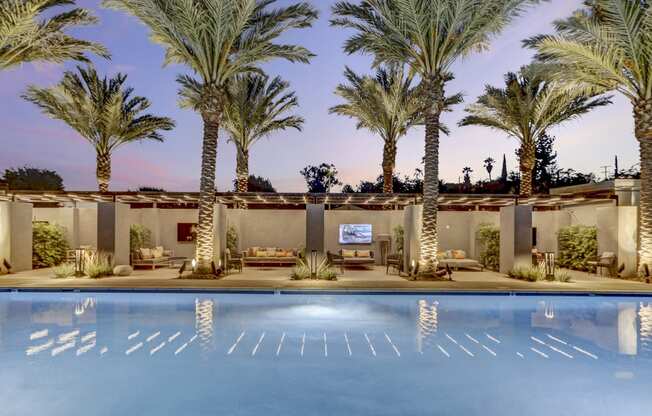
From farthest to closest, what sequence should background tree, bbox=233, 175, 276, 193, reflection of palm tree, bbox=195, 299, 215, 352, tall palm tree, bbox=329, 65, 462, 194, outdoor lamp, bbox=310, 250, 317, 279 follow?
background tree, bbox=233, 175, 276, 193 < tall palm tree, bbox=329, 65, 462, 194 < outdoor lamp, bbox=310, 250, 317, 279 < reflection of palm tree, bbox=195, 299, 215, 352

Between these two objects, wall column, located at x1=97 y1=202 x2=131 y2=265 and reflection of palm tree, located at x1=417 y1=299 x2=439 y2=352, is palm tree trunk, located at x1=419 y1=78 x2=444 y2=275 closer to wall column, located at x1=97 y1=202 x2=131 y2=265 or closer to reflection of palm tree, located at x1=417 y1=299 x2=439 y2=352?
reflection of palm tree, located at x1=417 y1=299 x2=439 y2=352

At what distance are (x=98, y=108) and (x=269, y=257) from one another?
32.7ft

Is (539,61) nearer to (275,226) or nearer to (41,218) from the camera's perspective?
(275,226)

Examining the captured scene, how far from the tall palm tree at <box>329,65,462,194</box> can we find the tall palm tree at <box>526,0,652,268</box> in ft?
18.0

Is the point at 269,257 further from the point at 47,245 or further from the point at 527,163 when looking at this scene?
the point at 527,163

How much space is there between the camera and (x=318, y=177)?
67.7m

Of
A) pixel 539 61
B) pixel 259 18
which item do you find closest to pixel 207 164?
pixel 259 18

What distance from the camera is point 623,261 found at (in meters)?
15.4

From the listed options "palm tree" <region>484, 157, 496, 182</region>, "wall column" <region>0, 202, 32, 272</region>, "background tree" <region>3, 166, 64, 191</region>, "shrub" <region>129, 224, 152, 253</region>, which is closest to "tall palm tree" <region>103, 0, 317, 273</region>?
"shrub" <region>129, 224, 152, 253</region>

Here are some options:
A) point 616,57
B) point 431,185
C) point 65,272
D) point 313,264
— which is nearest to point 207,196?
point 313,264

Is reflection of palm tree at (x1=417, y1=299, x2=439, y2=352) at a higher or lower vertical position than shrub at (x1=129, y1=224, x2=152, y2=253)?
lower

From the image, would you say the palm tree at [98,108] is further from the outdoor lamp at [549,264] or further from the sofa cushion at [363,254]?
the outdoor lamp at [549,264]

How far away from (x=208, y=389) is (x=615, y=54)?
14.6 m

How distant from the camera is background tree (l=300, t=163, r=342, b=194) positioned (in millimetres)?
64062
